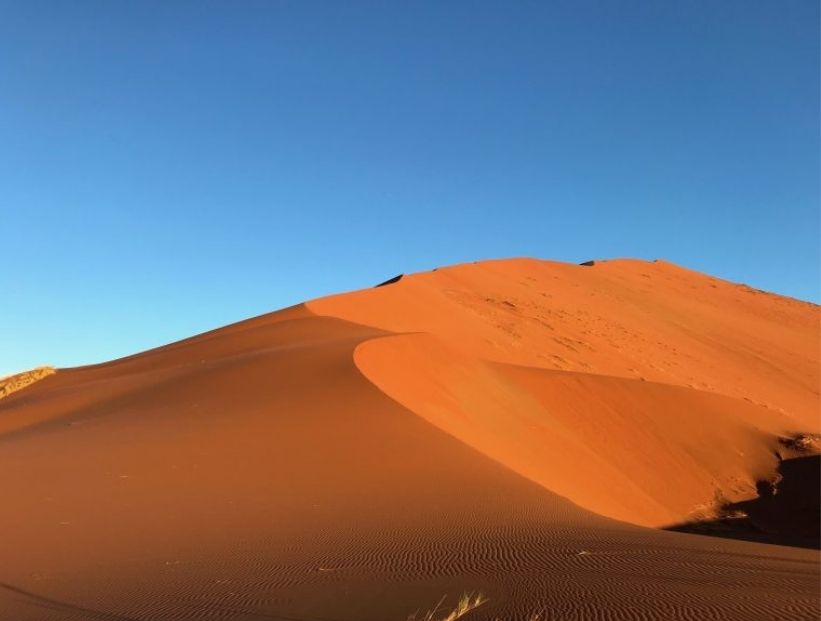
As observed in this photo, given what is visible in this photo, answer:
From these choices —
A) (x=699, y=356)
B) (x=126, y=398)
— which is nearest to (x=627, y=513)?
(x=126, y=398)

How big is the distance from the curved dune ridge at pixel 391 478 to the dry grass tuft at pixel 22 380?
2.58 feet

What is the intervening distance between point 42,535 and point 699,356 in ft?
86.4

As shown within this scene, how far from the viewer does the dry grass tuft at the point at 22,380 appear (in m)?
22.6

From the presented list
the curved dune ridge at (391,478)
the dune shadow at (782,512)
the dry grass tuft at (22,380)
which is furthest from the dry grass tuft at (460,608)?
the dry grass tuft at (22,380)

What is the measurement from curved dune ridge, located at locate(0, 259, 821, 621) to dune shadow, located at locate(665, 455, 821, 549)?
0.14 meters

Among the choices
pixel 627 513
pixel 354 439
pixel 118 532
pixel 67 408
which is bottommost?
pixel 627 513

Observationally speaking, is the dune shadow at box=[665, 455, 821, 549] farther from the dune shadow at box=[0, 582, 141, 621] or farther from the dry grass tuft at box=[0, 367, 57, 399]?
the dry grass tuft at box=[0, 367, 57, 399]

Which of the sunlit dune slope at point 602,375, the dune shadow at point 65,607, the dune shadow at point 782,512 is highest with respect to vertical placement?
the sunlit dune slope at point 602,375

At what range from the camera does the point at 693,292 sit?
137 ft

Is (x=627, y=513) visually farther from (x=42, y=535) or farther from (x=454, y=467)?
(x=42, y=535)

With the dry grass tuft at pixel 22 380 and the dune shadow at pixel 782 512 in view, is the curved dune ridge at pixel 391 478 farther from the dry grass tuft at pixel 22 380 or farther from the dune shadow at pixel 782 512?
the dry grass tuft at pixel 22 380

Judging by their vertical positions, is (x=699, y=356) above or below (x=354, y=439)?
above

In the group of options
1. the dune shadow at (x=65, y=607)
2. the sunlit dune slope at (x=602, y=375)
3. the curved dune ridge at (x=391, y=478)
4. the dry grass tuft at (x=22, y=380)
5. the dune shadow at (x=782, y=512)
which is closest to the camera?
the dune shadow at (x=65, y=607)

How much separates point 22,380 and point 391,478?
20.1 meters
